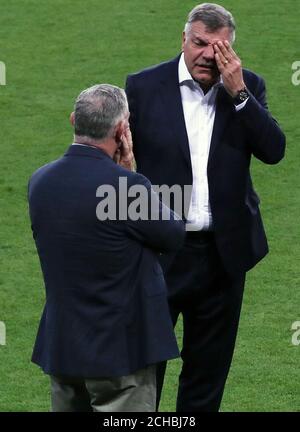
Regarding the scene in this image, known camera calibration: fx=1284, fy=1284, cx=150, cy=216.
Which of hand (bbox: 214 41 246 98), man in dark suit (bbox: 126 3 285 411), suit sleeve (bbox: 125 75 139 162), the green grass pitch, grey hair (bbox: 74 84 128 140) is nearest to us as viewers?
grey hair (bbox: 74 84 128 140)

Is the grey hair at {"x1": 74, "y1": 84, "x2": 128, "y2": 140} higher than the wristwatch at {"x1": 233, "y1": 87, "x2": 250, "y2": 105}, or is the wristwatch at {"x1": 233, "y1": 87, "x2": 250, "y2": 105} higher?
the grey hair at {"x1": 74, "y1": 84, "x2": 128, "y2": 140}

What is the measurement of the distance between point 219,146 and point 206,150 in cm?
6

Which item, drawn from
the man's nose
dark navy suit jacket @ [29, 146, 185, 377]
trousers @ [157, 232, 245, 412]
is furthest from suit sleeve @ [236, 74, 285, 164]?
dark navy suit jacket @ [29, 146, 185, 377]

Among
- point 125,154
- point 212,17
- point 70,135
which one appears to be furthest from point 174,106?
point 70,135

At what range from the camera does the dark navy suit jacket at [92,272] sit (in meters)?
4.46

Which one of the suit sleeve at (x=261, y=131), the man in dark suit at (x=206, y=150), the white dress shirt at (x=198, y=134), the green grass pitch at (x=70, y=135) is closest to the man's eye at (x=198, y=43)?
the man in dark suit at (x=206, y=150)

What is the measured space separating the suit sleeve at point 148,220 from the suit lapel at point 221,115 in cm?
84

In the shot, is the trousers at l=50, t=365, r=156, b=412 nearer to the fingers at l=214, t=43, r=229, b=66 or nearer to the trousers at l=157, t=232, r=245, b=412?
the trousers at l=157, t=232, r=245, b=412

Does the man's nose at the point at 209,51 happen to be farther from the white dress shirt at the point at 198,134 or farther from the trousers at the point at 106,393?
the trousers at the point at 106,393

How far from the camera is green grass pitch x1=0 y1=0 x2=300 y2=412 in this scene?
6.61 m

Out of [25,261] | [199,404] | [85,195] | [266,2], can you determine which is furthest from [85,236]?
[266,2]

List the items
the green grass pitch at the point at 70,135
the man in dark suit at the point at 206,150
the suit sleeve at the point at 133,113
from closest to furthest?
the man in dark suit at the point at 206,150 < the suit sleeve at the point at 133,113 < the green grass pitch at the point at 70,135

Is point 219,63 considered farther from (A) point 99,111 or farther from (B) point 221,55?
(A) point 99,111

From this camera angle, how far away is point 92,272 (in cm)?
446
